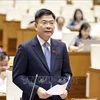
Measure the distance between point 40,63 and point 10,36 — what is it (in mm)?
1866

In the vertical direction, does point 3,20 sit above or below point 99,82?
above

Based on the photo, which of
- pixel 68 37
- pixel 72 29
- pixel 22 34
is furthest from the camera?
pixel 72 29

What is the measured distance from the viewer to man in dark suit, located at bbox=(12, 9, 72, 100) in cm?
87

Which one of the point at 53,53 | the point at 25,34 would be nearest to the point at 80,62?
the point at 25,34

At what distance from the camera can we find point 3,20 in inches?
113

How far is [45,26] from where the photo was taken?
88cm

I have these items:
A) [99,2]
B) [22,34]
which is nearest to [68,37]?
[22,34]

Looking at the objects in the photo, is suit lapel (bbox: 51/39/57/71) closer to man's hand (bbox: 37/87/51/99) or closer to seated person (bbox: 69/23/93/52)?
man's hand (bbox: 37/87/51/99)

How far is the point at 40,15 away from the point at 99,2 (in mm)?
3033

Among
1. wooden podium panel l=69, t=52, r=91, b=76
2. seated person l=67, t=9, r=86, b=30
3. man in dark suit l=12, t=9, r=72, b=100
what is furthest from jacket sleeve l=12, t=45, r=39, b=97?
seated person l=67, t=9, r=86, b=30

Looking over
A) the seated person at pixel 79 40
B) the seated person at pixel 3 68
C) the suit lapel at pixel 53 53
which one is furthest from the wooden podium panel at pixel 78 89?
the suit lapel at pixel 53 53

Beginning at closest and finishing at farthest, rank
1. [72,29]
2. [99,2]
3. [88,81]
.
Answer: [88,81] < [72,29] < [99,2]

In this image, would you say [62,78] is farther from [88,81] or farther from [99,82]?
[88,81]

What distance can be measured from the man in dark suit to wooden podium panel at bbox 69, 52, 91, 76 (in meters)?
1.07
